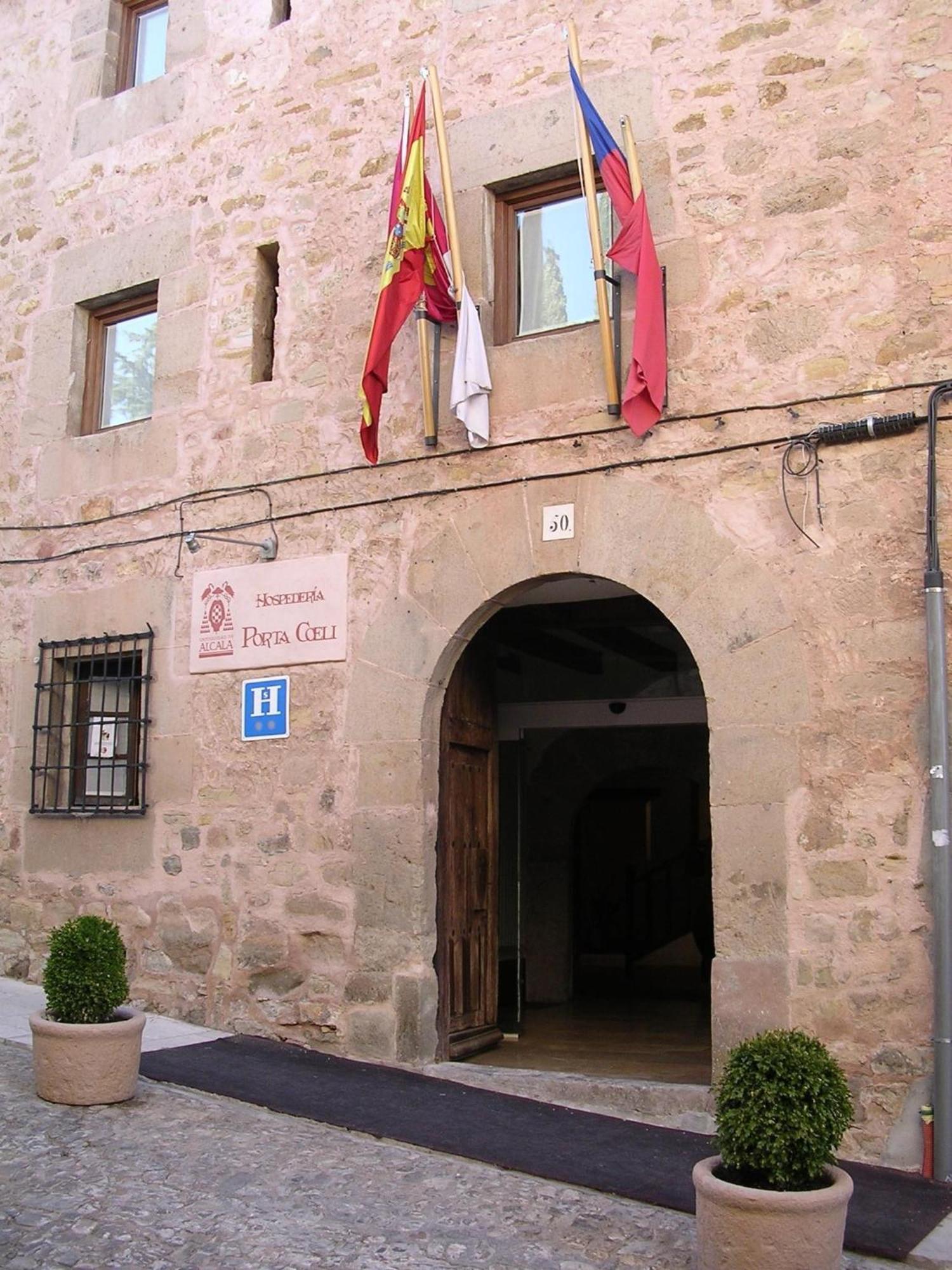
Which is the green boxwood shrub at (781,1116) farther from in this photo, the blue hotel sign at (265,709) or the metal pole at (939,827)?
the blue hotel sign at (265,709)

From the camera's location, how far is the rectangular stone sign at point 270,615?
6.74 metres

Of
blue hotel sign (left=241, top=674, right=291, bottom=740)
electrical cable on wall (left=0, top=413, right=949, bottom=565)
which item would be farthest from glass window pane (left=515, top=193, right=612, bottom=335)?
blue hotel sign (left=241, top=674, right=291, bottom=740)

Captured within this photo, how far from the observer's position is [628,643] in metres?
8.79

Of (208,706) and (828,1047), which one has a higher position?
(208,706)

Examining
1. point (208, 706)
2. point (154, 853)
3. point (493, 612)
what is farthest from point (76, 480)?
point (493, 612)

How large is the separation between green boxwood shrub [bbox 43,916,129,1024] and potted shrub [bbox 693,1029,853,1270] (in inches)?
108

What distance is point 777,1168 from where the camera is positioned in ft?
11.9

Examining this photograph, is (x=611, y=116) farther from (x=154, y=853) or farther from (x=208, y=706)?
(x=154, y=853)

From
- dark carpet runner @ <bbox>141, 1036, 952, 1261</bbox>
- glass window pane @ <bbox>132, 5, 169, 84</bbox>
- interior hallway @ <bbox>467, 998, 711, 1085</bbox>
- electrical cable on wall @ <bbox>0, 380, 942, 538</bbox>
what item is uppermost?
glass window pane @ <bbox>132, 5, 169, 84</bbox>

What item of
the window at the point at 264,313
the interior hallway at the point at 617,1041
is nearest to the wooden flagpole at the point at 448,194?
the window at the point at 264,313

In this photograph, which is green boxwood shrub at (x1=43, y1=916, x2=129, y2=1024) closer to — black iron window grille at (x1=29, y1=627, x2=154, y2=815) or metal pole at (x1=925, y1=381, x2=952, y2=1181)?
black iron window grille at (x1=29, y1=627, x2=154, y2=815)

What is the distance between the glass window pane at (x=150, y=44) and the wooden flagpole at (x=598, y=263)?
3.58m

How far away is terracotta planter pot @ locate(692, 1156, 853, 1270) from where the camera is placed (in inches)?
139

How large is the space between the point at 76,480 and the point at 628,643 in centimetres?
375
